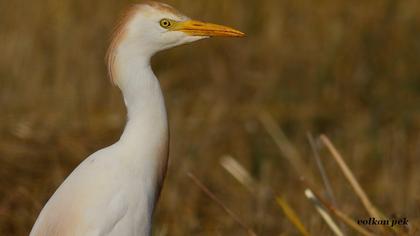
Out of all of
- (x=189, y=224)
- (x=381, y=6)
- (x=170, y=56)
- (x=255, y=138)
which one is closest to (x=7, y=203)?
(x=189, y=224)

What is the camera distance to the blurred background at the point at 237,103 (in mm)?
5414

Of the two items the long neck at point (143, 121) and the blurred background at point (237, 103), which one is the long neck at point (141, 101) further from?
the blurred background at point (237, 103)

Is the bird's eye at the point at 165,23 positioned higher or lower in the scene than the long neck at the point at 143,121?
higher

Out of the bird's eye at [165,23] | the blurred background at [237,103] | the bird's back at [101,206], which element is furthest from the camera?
the blurred background at [237,103]

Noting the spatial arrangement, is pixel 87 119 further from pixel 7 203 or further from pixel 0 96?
pixel 7 203

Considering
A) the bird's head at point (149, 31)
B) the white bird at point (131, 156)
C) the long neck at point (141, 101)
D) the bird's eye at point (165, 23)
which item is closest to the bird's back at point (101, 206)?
the white bird at point (131, 156)

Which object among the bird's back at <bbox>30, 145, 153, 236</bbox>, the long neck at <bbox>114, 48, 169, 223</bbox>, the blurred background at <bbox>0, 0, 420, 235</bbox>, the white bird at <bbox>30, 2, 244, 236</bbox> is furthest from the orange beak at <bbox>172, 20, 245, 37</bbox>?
the blurred background at <bbox>0, 0, 420, 235</bbox>

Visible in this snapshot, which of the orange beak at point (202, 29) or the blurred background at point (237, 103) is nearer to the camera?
the orange beak at point (202, 29)

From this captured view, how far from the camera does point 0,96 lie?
6.41 metres

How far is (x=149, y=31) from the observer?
3.68 m

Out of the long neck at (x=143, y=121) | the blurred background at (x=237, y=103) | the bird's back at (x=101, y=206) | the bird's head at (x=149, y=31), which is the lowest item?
the blurred background at (x=237, y=103)

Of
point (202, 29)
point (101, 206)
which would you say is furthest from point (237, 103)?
point (101, 206)

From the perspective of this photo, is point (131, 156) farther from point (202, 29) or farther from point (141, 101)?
point (202, 29)

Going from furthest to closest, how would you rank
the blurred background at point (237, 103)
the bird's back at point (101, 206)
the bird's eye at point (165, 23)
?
1. the blurred background at point (237, 103)
2. the bird's eye at point (165, 23)
3. the bird's back at point (101, 206)
